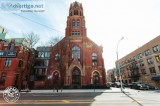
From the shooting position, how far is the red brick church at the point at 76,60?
2981cm

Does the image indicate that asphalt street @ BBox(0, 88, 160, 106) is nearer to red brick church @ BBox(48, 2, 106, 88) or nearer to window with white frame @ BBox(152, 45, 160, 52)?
red brick church @ BBox(48, 2, 106, 88)

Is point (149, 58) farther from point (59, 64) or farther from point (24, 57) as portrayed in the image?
point (24, 57)

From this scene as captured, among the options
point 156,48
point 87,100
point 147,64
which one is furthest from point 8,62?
point 147,64

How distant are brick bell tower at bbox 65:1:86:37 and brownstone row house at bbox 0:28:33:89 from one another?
1350 cm

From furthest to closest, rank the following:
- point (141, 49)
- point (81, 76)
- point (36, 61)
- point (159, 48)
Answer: point (141, 49) → point (36, 61) → point (159, 48) → point (81, 76)

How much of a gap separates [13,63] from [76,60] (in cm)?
1733

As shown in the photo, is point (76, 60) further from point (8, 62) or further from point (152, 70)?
point (152, 70)

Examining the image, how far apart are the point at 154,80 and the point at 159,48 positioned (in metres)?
10.3

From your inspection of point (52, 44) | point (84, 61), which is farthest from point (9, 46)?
point (84, 61)

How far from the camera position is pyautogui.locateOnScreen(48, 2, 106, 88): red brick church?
1174 inches

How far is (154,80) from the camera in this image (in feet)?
123

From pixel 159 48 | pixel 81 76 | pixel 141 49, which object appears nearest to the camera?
pixel 81 76

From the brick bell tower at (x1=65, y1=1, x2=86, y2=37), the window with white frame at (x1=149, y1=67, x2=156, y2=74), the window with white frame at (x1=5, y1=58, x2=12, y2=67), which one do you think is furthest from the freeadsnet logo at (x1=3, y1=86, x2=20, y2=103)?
the window with white frame at (x1=149, y1=67, x2=156, y2=74)

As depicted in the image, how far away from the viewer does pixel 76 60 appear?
30.7 metres
